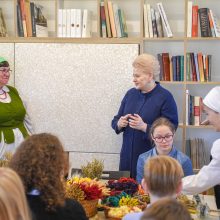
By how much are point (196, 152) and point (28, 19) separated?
2156 mm

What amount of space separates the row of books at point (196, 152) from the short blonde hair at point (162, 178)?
2.46 meters

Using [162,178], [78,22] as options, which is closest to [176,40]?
[78,22]

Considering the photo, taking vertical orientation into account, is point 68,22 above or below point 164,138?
above

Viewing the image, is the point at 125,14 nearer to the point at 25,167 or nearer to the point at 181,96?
the point at 181,96

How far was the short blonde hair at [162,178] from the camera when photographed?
6.63ft

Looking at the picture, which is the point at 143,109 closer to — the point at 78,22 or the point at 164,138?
the point at 164,138

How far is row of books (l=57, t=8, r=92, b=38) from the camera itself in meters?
4.39

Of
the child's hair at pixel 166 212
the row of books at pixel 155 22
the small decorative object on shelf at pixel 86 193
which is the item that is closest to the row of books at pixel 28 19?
the row of books at pixel 155 22

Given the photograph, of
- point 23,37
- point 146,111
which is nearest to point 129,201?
point 146,111

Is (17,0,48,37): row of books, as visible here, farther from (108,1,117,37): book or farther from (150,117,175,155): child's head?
(150,117,175,155): child's head

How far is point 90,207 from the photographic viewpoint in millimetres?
2406

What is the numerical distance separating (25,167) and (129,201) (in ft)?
2.51

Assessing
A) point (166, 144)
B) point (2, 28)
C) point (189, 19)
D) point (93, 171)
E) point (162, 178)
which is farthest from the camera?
point (2, 28)

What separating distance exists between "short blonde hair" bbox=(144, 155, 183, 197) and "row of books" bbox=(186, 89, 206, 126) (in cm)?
240
